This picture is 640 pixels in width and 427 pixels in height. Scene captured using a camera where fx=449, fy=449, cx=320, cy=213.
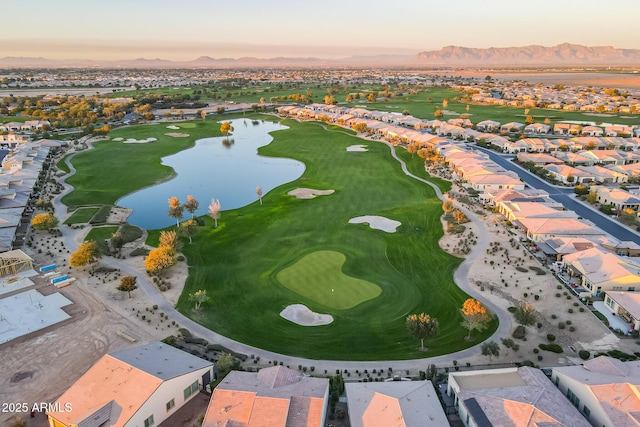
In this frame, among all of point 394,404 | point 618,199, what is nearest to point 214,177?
point 618,199

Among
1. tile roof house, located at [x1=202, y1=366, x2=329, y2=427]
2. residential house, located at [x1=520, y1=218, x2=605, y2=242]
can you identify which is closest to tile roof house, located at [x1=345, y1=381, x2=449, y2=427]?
tile roof house, located at [x1=202, y1=366, x2=329, y2=427]

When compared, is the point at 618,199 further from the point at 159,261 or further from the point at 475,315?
the point at 159,261

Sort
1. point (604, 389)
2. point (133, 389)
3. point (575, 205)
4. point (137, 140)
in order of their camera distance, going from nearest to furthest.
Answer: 1. point (604, 389)
2. point (133, 389)
3. point (575, 205)
4. point (137, 140)

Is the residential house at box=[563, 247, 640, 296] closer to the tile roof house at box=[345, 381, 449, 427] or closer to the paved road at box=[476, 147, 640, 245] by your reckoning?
the paved road at box=[476, 147, 640, 245]

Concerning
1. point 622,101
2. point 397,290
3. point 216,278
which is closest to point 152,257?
point 216,278

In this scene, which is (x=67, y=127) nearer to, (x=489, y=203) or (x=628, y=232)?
(x=489, y=203)
